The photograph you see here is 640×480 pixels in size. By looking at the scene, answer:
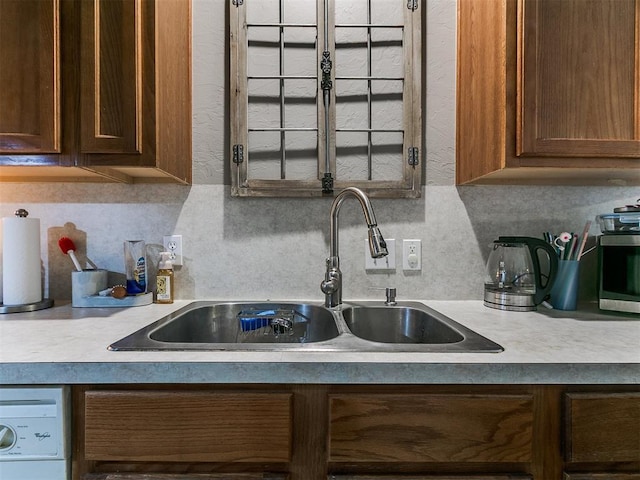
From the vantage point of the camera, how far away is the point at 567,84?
1029 millimetres

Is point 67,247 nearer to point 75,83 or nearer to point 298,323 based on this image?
point 75,83

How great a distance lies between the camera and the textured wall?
135cm

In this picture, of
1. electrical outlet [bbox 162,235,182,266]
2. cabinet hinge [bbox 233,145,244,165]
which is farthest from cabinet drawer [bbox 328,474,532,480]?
cabinet hinge [bbox 233,145,244,165]

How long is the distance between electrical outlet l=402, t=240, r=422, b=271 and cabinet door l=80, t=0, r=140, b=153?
96cm

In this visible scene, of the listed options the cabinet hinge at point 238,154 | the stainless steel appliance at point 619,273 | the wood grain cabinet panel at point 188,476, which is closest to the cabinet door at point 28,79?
→ the cabinet hinge at point 238,154

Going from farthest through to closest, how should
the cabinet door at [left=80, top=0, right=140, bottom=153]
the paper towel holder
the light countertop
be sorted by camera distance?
the paper towel holder → the cabinet door at [left=80, top=0, right=140, bottom=153] → the light countertop

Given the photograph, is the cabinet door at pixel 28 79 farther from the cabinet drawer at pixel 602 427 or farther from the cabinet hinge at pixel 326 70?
the cabinet drawer at pixel 602 427

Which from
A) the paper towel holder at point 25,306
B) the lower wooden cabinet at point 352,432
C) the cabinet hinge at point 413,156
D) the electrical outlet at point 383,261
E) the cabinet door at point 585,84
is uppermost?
the cabinet door at point 585,84

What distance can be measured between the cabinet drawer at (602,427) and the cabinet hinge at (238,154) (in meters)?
1.18

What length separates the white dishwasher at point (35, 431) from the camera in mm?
729

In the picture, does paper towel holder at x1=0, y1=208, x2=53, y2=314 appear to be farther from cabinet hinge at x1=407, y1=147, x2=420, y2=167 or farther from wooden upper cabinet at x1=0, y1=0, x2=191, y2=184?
cabinet hinge at x1=407, y1=147, x2=420, y2=167

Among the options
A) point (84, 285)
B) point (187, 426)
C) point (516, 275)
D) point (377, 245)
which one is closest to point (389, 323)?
point (377, 245)

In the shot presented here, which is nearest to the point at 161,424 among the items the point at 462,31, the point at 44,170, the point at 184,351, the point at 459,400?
the point at 184,351

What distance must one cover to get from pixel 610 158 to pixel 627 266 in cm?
36
